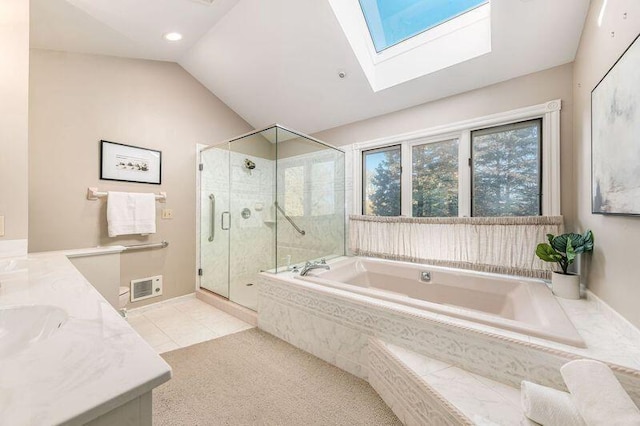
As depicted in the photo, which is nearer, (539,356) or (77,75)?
(539,356)

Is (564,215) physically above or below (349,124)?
below

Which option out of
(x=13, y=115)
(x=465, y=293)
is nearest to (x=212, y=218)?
(x=13, y=115)

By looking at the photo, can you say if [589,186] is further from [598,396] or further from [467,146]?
[598,396]

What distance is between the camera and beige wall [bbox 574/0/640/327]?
116 centimetres

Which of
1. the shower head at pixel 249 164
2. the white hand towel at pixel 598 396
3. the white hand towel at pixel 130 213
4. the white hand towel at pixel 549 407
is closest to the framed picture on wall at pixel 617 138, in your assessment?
the white hand towel at pixel 598 396

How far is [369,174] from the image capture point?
10.0ft

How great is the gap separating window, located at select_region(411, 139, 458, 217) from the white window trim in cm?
5

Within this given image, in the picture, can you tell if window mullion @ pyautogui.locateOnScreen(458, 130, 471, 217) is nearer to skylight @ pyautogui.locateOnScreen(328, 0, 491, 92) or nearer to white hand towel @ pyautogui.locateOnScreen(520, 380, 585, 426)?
skylight @ pyautogui.locateOnScreen(328, 0, 491, 92)

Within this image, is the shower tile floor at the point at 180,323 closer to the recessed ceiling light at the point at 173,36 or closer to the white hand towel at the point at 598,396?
the white hand towel at the point at 598,396

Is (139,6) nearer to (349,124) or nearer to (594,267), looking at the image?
(349,124)

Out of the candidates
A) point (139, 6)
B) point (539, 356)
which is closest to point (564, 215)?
point (539, 356)

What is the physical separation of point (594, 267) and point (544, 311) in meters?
0.51

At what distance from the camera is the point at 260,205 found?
2.99 metres

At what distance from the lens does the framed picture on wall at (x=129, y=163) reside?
2.46 metres
